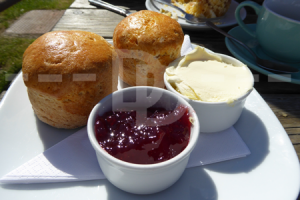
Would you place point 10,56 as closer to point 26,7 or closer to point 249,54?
point 26,7

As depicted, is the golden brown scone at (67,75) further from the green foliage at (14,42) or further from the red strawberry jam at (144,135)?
the green foliage at (14,42)

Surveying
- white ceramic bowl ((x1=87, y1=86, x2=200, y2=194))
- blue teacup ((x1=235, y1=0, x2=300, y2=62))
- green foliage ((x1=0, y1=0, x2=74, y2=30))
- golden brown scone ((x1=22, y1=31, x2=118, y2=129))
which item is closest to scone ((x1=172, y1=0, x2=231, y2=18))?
blue teacup ((x1=235, y1=0, x2=300, y2=62))

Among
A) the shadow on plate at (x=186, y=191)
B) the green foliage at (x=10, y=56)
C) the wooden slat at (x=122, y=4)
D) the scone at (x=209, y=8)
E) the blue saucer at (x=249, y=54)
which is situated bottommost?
the green foliage at (x=10, y=56)

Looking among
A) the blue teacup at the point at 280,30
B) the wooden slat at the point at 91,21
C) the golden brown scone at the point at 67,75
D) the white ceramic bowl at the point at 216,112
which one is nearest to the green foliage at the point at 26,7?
the wooden slat at the point at 91,21

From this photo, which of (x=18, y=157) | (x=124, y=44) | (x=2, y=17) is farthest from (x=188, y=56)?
(x=2, y=17)

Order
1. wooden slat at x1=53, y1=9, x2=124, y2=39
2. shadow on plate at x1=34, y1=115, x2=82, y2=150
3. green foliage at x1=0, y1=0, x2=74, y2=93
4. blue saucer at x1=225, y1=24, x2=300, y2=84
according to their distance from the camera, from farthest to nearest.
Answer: green foliage at x1=0, y1=0, x2=74, y2=93 < wooden slat at x1=53, y1=9, x2=124, y2=39 < blue saucer at x1=225, y1=24, x2=300, y2=84 < shadow on plate at x1=34, y1=115, x2=82, y2=150

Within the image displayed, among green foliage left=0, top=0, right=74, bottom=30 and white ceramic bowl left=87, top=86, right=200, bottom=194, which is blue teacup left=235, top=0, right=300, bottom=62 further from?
green foliage left=0, top=0, right=74, bottom=30

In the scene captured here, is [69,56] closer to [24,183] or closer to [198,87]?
[24,183]
